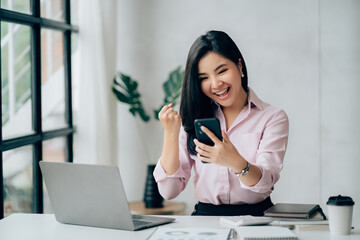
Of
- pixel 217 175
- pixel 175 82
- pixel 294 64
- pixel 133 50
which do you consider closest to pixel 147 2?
pixel 133 50

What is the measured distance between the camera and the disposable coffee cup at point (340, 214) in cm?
162

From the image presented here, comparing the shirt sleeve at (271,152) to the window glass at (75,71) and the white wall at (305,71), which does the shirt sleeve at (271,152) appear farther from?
the window glass at (75,71)

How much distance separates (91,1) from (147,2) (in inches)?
25.6

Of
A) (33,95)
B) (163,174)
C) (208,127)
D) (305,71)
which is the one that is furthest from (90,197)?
(305,71)

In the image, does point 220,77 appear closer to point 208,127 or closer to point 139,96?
point 208,127

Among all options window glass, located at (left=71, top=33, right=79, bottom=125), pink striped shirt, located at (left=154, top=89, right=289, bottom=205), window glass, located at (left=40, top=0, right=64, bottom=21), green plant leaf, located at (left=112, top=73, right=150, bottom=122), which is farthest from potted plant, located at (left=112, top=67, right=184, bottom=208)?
pink striped shirt, located at (left=154, top=89, right=289, bottom=205)

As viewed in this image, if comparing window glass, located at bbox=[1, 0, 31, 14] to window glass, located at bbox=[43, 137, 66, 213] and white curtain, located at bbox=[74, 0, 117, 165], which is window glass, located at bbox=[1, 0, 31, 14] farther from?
window glass, located at bbox=[43, 137, 66, 213]

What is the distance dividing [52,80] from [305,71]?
2046mm

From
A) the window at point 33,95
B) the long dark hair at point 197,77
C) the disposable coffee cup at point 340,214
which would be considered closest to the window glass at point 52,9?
the window at point 33,95

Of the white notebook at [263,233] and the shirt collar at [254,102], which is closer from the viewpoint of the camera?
the white notebook at [263,233]

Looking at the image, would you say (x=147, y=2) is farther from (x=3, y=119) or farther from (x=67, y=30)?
(x=3, y=119)

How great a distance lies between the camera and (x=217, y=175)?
214 cm

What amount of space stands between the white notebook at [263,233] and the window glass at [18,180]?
1.66 meters

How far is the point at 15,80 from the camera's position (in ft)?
9.99
